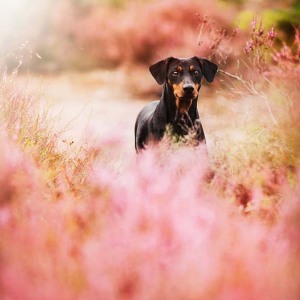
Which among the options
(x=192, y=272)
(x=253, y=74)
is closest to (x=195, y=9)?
(x=253, y=74)

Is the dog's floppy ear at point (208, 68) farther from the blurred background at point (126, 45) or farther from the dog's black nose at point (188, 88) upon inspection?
the dog's black nose at point (188, 88)

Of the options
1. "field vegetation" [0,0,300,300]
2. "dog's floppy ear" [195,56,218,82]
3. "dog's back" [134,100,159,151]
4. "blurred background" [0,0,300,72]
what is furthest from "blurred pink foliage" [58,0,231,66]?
"dog's back" [134,100,159,151]

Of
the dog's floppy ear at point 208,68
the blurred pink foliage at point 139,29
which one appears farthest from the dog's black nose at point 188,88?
the blurred pink foliage at point 139,29

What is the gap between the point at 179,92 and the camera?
3832 millimetres

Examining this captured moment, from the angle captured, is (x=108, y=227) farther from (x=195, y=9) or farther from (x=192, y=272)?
(x=195, y=9)

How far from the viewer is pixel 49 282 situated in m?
1.86

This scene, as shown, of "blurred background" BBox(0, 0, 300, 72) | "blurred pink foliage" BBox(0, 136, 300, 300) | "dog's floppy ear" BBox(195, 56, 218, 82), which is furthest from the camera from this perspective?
"blurred background" BBox(0, 0, 300, 72)

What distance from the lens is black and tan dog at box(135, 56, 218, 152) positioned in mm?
3857

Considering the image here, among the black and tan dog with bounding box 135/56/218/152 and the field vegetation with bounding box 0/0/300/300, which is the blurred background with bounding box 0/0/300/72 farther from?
the black and tan dog with bounding box 135/56/218/152

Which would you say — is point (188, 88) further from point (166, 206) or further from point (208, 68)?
point (166, 206)

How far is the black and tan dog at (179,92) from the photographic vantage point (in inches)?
152

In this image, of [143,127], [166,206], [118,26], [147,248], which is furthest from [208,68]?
[147,248]

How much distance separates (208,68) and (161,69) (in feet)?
1.08

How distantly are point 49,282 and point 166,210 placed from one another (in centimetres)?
49
